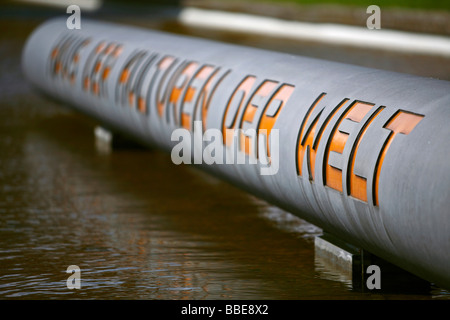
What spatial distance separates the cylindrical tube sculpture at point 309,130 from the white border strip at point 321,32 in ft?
44.5

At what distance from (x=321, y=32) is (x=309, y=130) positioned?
2115 centimetres

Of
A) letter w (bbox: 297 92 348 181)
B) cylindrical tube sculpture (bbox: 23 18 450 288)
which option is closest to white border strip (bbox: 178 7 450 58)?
cylindrical tube sculpture (bbox: 23 18 450 288)

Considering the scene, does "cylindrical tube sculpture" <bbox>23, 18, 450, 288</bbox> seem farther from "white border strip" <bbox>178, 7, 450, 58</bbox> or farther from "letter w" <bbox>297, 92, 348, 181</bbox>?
"white border strip" <bbox>178, 7, 450, 58</bbox>

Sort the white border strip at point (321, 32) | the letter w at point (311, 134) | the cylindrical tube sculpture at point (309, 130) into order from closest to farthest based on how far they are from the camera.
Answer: the cylindrical tube sculpture at point (309, 130) < the letter w at point (311, 134) < the white border strip at point (321, 32)

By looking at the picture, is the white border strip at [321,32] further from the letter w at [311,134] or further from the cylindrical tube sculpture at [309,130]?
the letter w at [311,134]

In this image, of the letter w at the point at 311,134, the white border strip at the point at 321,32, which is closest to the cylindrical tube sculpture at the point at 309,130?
the letter w at the point at 311,134

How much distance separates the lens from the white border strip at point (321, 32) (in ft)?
75.7

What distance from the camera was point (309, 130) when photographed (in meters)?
6.09

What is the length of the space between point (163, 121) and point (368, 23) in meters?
18.1

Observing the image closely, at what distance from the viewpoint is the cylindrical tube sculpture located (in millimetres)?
4898

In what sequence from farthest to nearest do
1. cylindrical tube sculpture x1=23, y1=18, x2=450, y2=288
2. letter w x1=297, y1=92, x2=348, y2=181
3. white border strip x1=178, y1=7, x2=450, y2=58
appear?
white border strip x1=178, y1=7, x2=450, y2=58 < letter w x1=297, y1=92, x2=348, y2=181 < cylindrical tube sculpture x1=23, y1=18, x2=450, y2=288

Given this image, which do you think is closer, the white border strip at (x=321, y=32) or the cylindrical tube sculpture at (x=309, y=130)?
the cylindrical tube sculpture at (x=309, y=130)

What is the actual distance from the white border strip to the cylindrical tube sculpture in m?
13.6

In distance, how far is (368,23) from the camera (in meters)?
25.9
